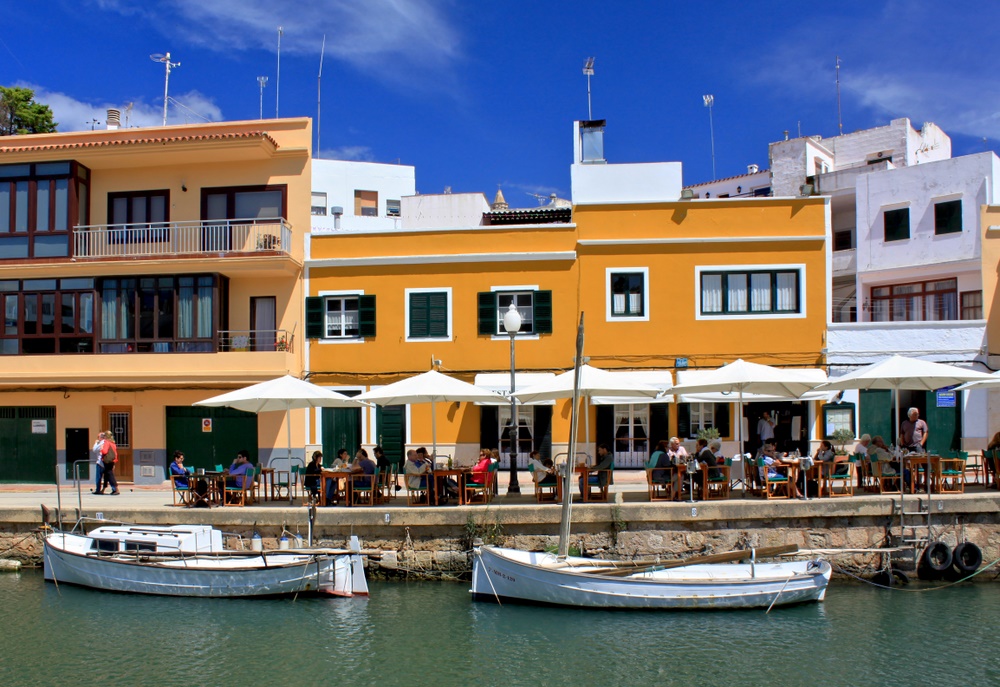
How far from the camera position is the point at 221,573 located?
16.0 m

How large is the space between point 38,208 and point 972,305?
2806 cm

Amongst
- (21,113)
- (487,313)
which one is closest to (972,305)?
(487,313)

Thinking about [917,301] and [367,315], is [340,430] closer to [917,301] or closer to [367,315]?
[367,315]

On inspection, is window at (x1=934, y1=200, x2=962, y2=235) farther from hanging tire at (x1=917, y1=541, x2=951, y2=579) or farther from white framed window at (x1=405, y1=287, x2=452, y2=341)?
white framed window at (x1=405, y1=287, x2=452, y2=341)

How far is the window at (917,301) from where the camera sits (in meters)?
26.9

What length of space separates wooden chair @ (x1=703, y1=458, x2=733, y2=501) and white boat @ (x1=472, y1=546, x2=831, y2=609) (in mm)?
2095

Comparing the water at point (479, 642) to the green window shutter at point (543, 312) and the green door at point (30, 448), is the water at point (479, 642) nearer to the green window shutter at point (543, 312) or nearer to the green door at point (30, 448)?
the green window shutter at point (543, 312)

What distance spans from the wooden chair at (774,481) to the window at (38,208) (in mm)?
20462

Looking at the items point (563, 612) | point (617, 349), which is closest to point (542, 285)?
point (617, 349)

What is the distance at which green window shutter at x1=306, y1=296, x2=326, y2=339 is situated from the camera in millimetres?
25297

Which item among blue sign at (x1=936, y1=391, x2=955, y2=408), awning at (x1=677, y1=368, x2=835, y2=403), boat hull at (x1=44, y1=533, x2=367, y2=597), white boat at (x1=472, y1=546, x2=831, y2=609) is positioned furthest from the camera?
blue sign at (x1=936, y1=391, x2=955, y2=408)

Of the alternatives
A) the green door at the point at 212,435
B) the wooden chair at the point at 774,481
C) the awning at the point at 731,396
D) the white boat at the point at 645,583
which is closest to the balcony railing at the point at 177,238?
the green door at the point at 212,435

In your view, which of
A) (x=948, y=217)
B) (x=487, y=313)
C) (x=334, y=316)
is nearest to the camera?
(x=487, y=313)

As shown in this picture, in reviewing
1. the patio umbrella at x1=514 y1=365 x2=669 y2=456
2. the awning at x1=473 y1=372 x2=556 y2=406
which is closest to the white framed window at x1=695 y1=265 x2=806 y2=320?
the awning at x1=473 y1=372 x2=556 y2=406
